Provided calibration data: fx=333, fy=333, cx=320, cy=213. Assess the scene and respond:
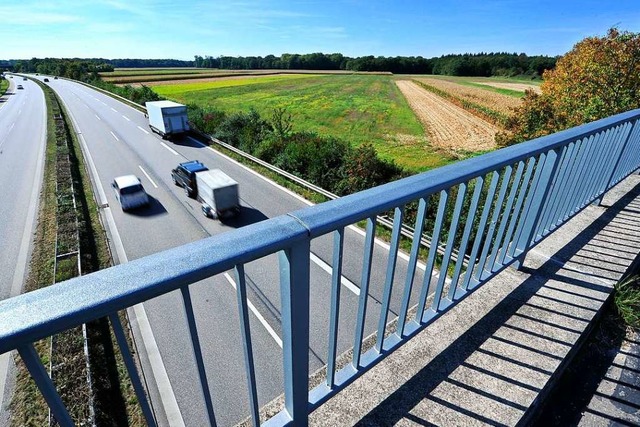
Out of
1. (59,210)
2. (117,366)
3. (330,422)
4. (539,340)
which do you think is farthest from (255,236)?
(59,210)

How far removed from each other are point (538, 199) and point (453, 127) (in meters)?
42.5

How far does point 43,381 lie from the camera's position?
3.18ft

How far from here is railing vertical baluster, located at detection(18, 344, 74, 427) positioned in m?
0.90

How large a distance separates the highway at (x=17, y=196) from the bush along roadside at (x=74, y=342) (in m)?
0.35

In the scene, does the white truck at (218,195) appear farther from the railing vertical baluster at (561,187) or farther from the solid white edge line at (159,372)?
the railing vertical baluster at (561,187)

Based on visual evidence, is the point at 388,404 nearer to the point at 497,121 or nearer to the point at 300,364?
the point at 300,364

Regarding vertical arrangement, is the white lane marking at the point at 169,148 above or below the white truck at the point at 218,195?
below

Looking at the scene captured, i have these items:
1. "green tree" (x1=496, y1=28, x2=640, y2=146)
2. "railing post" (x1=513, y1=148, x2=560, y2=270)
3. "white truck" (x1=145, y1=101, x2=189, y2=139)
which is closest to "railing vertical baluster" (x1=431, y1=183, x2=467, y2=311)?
"railing post" (x1=513, y1=148, x2=560, y2=270)

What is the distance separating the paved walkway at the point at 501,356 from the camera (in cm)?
232

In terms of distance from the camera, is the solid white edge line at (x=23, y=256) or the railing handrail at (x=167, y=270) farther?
the solid white edge line at (x=23, y=256)

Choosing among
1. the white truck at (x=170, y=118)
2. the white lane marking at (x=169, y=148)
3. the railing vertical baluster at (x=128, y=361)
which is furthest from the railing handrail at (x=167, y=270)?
the white truck at (x=170, y=118)

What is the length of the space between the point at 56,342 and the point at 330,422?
7772mm

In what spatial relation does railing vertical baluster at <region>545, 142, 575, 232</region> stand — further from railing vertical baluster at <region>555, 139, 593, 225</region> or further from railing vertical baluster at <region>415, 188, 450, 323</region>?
railing vertical baluster at <region>415, 188, 450, 323</region>

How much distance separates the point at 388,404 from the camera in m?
2.35
